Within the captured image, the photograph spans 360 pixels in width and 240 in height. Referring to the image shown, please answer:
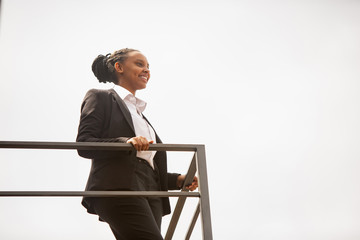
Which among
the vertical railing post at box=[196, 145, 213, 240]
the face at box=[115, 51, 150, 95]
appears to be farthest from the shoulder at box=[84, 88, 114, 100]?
the vertical railing post at box=[196, 145, 213, 240]

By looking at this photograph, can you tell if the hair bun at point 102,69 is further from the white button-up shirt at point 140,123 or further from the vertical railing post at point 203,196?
the vertical railing post at point 203,196

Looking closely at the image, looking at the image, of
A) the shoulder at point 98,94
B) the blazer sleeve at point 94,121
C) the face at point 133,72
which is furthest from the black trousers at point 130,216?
the face at point 133,72

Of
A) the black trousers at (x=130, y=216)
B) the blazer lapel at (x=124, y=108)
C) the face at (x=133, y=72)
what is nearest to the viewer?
the black trousers at (x=130, y=216)

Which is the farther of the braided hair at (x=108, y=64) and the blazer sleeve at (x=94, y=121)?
the braided hair at (x=108, y=64)

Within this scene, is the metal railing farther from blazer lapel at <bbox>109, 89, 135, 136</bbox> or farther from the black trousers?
blazer lapel at <bbox>109, 89, 135, 136</bbox>

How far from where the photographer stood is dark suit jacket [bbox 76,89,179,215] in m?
1.31

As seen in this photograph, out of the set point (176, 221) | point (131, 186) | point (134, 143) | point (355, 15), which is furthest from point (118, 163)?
point (355, 15)

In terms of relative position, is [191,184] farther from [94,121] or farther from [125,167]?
[94,121]

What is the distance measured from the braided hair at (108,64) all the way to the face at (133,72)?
0.08ft

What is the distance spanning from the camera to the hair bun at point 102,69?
181 cm

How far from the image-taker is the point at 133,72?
173 centimetres

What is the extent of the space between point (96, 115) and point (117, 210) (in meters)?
0.32

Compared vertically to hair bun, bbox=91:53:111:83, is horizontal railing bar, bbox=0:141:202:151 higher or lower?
lower

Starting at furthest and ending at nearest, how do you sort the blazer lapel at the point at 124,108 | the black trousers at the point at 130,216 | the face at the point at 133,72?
the face at the point at 133,72 → the blazer lapel at the point at 124,108 → the black trousers at the point at 130,216
